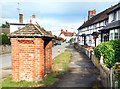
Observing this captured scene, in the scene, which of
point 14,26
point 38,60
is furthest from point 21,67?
point 14,26

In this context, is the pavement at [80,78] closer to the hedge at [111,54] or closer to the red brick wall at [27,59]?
the hedge at [111,54]

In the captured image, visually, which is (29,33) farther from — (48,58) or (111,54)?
(111,54)

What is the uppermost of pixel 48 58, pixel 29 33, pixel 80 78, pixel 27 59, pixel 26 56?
pixel 29 33

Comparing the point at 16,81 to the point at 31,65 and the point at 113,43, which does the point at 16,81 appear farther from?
the point at 113,43

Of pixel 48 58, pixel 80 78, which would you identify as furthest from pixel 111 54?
pixel 48 58

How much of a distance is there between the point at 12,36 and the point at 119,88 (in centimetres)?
592

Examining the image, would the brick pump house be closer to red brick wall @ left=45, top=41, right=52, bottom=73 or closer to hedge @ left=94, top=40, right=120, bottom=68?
red brick wall @ left=45, top=41, right=52, bottom=73

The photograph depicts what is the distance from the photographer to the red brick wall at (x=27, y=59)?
598cm

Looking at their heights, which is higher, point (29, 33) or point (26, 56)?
point (29, 33)

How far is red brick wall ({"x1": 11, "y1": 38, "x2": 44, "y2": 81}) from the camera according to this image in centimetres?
598

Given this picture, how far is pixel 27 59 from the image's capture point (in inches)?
236

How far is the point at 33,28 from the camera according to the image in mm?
6633

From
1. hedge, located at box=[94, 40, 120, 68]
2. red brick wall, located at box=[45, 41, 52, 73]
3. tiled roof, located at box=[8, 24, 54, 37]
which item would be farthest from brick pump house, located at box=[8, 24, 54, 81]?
hedge, located at box=[94, 40, 120, 68]

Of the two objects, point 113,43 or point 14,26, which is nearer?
point 113,43
